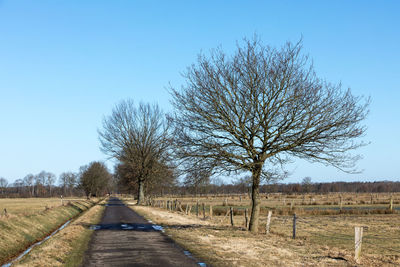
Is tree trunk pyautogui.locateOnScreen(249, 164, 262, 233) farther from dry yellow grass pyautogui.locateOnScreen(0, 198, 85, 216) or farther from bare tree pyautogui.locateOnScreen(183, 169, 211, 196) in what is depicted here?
dry yellow grass pyautogui.locateOnScreen(0, 198, 85, 216)

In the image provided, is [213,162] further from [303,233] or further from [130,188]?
[130,188]

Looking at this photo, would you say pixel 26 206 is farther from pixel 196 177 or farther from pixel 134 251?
pixel 134 251

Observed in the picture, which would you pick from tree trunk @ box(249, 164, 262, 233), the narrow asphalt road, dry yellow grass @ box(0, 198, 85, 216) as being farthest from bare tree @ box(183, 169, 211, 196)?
dry yellow grass @ box(0, 198, 85, 216)

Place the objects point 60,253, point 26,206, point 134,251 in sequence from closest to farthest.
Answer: point 60,253
point 134,251
point 26,206

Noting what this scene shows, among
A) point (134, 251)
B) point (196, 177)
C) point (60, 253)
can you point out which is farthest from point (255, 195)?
point (60, 253)

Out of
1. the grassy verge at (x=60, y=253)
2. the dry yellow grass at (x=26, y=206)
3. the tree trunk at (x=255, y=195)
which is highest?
the tree trunk at (x=255, y=195)

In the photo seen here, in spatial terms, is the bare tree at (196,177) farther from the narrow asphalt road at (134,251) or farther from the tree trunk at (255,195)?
the narrow asphalt road at (134,251)

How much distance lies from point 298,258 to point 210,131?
8.22 metres

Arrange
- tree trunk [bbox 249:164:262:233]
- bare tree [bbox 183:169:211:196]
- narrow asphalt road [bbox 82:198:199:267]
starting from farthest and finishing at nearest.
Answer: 1. bare tree [bbox 183:169:211:196]
2. tree trunk [bbox 249:164:262:233]
3. narrow asphalt road [bbox 82:198:199:267]

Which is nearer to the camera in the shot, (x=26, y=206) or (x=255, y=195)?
(x=255, y=195)

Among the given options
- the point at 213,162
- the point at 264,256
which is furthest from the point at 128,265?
the point at 213,162

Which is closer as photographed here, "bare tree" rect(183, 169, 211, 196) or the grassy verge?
the grassy verge

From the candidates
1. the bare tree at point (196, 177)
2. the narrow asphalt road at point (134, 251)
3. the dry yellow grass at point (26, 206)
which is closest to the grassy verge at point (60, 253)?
the narrow asphalt road at point (134, 251)

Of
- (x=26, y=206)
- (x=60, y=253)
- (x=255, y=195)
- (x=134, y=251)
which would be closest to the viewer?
(x=60, y=253)
